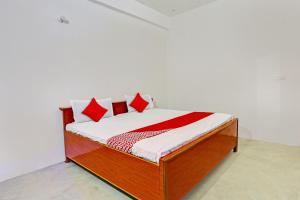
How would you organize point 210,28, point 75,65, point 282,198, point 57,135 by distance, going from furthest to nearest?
point 210,28, point 75,65, point 57,135, point 282,198

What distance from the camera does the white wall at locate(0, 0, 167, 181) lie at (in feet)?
7.76

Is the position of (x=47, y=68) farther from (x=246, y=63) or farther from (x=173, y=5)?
(x=246, y=63)

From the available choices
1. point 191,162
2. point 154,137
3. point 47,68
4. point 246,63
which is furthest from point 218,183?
point 47,68

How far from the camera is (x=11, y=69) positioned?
2363mm

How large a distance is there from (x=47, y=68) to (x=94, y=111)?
3.15ft

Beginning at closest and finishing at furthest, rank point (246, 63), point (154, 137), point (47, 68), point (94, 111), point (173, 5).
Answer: point (154, 137) → point (47, 68) → point (94, 111) → point (246, 63) → point (173, 5)

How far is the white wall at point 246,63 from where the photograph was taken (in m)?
3.24

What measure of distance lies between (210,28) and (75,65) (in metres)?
3.11

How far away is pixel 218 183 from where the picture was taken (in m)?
2.14

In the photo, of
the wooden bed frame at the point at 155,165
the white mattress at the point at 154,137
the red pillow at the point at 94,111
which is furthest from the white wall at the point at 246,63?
the red pillow at the point at 94,111

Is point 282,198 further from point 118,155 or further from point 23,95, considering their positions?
point 23,95

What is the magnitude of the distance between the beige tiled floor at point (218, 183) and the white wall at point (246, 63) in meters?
0.96

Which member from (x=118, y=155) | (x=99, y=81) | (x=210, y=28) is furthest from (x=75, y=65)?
(x=210, y=28)

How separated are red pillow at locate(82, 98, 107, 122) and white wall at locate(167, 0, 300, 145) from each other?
98.9 inches
